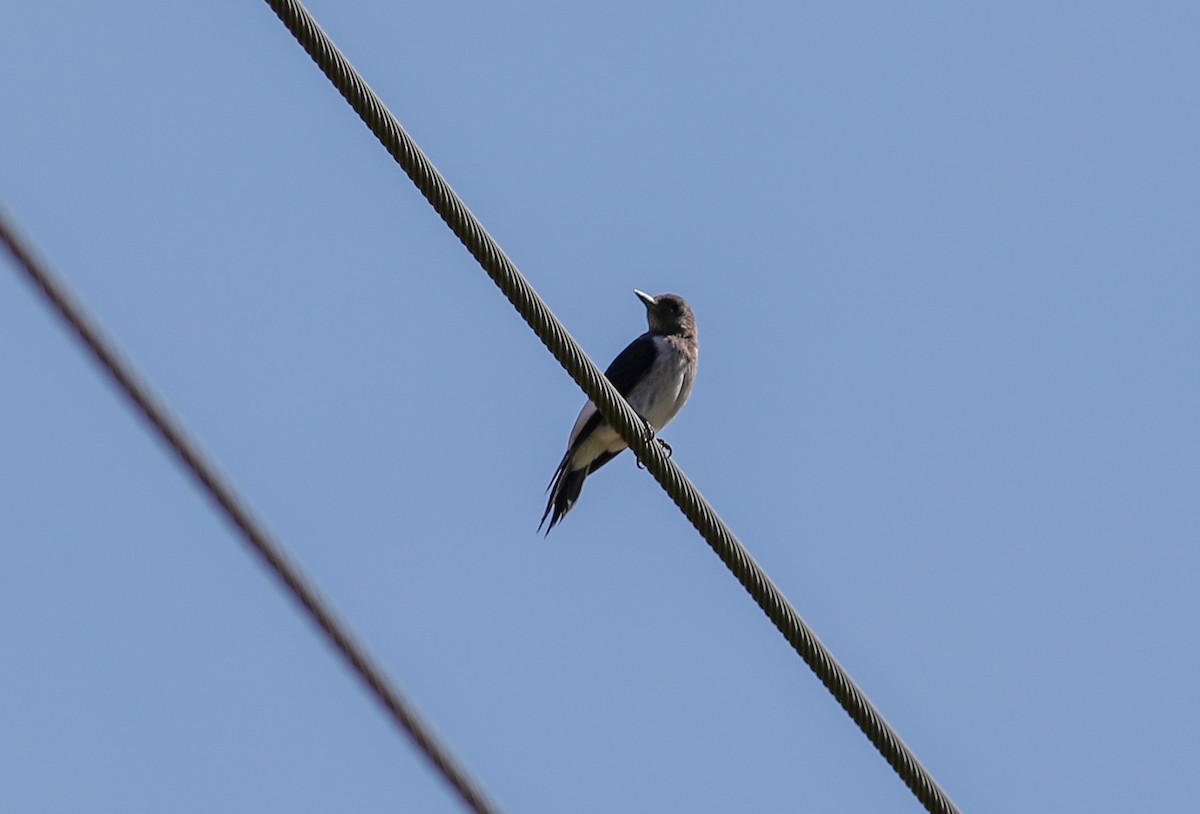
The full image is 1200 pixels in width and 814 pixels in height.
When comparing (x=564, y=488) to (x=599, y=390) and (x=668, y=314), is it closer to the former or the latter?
(x=668, y=314)

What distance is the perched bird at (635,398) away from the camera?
9344 mm

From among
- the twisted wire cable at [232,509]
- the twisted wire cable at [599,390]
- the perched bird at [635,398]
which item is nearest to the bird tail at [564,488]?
the perched bird at [635,398]

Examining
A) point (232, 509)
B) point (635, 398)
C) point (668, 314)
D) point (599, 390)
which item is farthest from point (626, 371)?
point (232, 509)

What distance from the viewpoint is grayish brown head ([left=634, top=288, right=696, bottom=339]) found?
10555 mm

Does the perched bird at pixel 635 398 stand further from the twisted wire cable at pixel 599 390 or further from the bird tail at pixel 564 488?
the twisted wire cable at pixel 599 390

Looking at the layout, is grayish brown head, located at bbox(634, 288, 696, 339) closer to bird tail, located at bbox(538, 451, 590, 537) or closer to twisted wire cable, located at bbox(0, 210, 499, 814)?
bird tail, located at bbox(538, 451, 590, 537)

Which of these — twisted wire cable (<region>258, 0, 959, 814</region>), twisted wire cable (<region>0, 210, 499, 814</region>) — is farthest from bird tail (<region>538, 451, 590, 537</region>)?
twisted wire cable (<region>0, 210, 499, 814</region>)

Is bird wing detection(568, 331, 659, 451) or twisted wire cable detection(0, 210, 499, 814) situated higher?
twisted wire cable detection(0, 210, 499, 814)

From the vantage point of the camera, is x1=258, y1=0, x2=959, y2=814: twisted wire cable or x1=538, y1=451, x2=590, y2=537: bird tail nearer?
x1=258, y1=0, x2=959, y2=814: twisted wire cable

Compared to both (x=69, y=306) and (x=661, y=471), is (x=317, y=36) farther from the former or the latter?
(x=661, y=471)

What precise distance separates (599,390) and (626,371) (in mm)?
4720

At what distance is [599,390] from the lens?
17.0ft

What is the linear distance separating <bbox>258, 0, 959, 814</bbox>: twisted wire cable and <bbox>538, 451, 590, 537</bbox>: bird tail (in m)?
3.74

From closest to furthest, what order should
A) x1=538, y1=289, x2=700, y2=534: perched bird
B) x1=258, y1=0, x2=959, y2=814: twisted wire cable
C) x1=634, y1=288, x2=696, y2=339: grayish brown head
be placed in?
x1=258, y1=0, x2=959, y2=814: twisted wire cable → x1=538, y1=289, x2=700, y2=534: perched bird → x1=634, y1=288, x2=696, y2=339: grayish brown head
